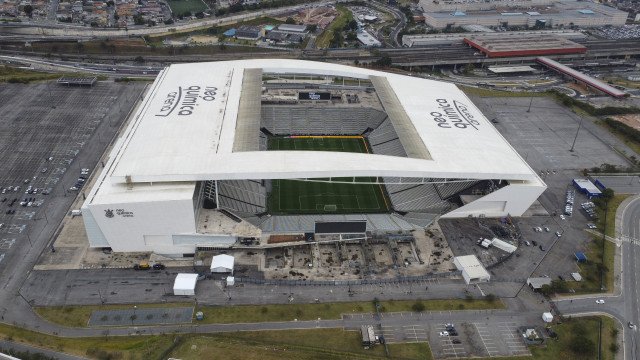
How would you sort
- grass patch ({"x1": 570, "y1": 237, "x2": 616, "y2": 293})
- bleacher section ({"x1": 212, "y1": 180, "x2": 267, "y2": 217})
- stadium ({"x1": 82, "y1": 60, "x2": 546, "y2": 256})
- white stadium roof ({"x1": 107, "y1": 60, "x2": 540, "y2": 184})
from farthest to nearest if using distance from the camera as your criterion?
bleacher section ({"x1": 212, "y1": 180, "x2": 267, "y2": 217}) → white stadium roof ({"x1": 107, "y1": 60, "x2": 540, "y2": 184}) → stadium ({"x1": 82, "y1": 60, "x2": 546, "y2": 256}) → grass patch ({"x1": 570, "y1": 237, "x2": 616, "y2": 293})

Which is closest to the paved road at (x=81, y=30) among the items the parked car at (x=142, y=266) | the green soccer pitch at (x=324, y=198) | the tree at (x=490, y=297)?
the green soccer pitch at (x=324, y=198)

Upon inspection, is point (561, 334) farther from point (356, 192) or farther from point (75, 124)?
point (75, 124)

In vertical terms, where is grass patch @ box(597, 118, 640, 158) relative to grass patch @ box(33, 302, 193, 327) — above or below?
below

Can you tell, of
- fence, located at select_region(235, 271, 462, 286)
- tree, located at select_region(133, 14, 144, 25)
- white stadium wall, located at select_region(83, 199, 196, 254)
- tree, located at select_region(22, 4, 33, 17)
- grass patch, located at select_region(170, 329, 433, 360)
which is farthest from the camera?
tree, located at select_region(22, 4, 33, 17)

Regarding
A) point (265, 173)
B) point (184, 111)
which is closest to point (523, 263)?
point (265, 173)

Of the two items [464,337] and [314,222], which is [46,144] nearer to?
[314,222]

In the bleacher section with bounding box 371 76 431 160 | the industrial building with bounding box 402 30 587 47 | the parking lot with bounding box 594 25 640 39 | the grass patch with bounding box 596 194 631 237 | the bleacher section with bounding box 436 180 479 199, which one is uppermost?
the bleacher section with bounding box 371 76 431 160

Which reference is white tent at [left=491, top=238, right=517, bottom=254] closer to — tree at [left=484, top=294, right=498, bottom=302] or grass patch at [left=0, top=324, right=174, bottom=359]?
tree at [left=484, top=294, right=498, bottom=302]

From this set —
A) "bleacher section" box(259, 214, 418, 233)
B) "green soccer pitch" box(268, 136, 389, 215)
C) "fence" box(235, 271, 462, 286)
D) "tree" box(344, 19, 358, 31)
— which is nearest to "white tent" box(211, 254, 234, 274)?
"fence" box(235, 271, 462, 286)
